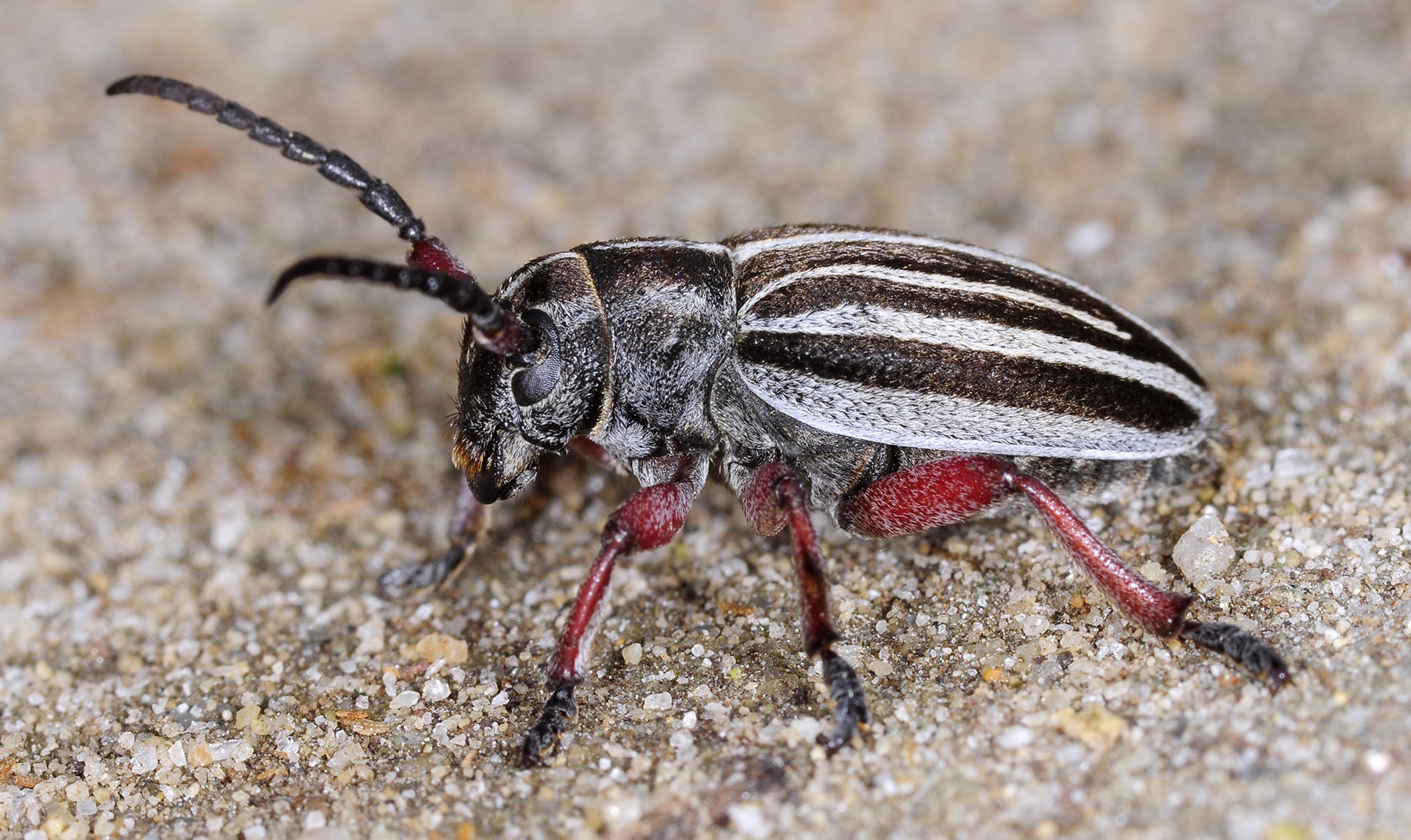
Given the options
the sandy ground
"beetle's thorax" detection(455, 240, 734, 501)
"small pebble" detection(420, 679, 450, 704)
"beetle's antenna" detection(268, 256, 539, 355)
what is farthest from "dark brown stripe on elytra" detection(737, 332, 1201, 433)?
"small pebble" detection(420, 679, 450, 704)

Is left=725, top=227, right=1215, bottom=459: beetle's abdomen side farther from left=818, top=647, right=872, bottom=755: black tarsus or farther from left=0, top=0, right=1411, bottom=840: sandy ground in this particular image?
left=818, top=647, right=872, bottom=755: black tarsus

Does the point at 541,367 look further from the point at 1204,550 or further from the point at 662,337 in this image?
the point at 1204,550

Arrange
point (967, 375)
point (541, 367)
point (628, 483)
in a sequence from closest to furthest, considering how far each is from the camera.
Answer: point (967, 375) < point (541, 367) < point (628, 483)

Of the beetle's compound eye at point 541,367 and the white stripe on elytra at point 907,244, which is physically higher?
the white stripe on elytra at point 907,244

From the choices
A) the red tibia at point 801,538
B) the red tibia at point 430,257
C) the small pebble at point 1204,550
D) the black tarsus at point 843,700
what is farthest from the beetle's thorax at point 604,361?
the small pebble at point 1204,550

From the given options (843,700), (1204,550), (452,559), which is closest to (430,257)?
(452,559)

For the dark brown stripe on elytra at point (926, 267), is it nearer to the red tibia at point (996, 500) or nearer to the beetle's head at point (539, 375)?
the beetle's head at point (539, 375)
